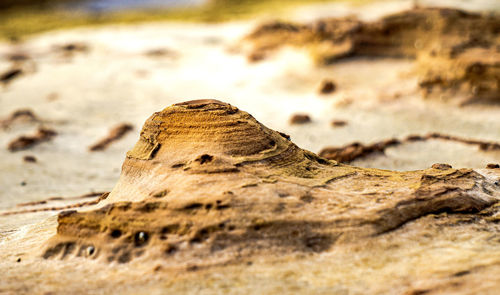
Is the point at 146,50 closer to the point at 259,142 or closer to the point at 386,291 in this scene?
the point at 259,142

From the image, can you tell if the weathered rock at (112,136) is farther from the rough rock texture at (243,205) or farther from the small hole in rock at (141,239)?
the small hole in rock at (141,239)

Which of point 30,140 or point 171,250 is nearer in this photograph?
point 171,250

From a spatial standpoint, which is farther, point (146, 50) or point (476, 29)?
point (146, 50)

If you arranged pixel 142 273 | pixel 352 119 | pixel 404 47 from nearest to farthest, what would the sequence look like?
pixel 142 273 → pixel 352 119 → pixel 404 47

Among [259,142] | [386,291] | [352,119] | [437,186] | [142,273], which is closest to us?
[386,291]

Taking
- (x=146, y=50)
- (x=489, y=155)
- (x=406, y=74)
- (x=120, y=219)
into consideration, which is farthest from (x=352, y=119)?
(x=146, y=50)

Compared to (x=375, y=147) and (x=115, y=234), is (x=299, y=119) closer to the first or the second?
(x=375, y=147)

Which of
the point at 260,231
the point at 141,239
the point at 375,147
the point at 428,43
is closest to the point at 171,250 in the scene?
the point at 141,239
